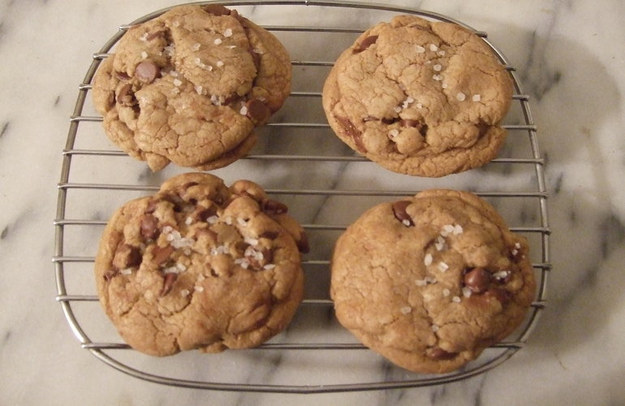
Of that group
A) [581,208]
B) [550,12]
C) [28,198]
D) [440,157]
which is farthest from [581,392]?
[28,198]

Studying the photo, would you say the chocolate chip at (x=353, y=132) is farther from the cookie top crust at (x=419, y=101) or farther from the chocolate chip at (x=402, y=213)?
the chocolate chip at (x=402, y=213)

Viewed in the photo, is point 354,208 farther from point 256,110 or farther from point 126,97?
point 126,97

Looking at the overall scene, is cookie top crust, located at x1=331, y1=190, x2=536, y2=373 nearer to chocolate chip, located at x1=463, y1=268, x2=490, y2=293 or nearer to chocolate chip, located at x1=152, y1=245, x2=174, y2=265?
chocolate chip, located at x1=463, y1=268, x2=490, y2=293

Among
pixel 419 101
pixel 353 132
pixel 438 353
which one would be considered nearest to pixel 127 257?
pixel 353 132

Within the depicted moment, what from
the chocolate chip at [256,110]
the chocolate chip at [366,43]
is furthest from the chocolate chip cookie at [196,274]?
the chocolate chip at [366,43]

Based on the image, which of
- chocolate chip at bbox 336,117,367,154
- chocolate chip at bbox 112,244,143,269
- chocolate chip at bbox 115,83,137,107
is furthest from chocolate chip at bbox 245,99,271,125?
chocolate chip at bbox 112,244,143,269

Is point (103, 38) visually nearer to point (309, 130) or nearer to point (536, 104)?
point (309, 130)

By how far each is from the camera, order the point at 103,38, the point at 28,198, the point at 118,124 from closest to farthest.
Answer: the point at 118,124 < the point at 28,198 < the point at 103,38
